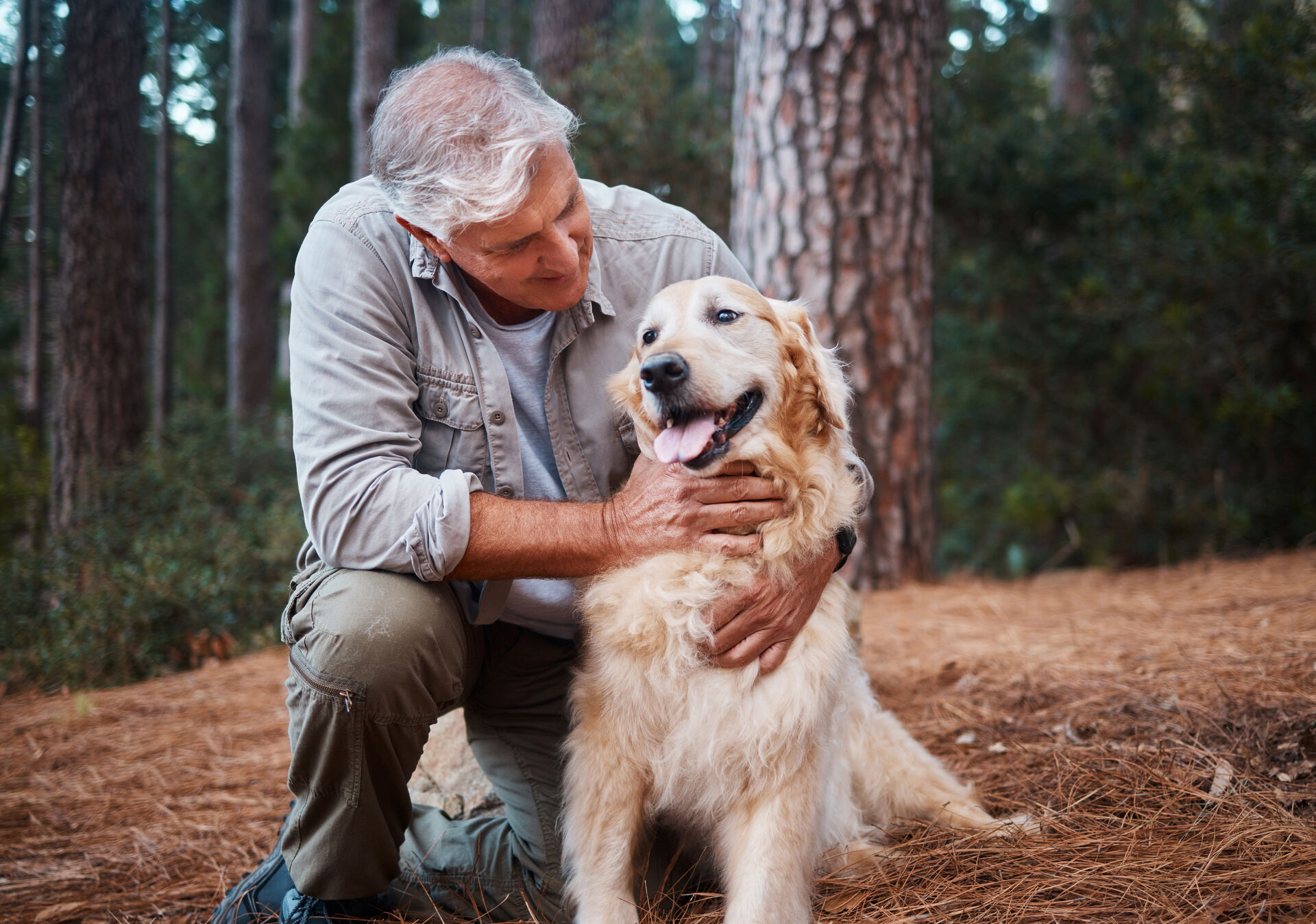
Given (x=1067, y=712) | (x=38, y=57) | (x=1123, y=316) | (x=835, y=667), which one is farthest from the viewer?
(x=38, y=57)

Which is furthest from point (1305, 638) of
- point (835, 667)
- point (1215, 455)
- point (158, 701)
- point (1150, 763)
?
point (158, 701)

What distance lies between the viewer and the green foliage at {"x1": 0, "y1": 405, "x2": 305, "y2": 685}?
4.41 metres

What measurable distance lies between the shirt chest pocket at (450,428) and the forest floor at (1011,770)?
3.80ft

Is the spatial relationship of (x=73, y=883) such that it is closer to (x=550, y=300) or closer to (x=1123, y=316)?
(x=550, y=300)

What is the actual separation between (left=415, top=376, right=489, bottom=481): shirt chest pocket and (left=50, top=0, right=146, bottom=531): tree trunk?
510cm

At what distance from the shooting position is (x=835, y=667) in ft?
6.40

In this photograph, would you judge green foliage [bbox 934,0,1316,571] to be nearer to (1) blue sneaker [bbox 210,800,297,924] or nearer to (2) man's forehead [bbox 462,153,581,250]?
(2) man's forehead [bbox 462,153,581,250]

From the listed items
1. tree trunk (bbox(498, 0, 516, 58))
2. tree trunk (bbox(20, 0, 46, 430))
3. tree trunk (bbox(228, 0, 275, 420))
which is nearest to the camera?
tree trunk (bbox(20, 0, 46, 430))

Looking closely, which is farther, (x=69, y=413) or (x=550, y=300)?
(x=69, y=413)

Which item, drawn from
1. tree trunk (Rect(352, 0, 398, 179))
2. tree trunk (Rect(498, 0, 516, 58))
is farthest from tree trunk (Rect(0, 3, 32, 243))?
tree trunk (Rect(498, 0, 516, 58))

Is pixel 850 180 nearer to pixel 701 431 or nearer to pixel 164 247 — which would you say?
pixel 701 431

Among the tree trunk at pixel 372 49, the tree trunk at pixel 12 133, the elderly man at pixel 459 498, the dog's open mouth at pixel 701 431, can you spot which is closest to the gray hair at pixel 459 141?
the elderly man at pixel 459 498

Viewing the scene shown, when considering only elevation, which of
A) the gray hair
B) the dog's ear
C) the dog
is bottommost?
the dog

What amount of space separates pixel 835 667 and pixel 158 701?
3240 mm
